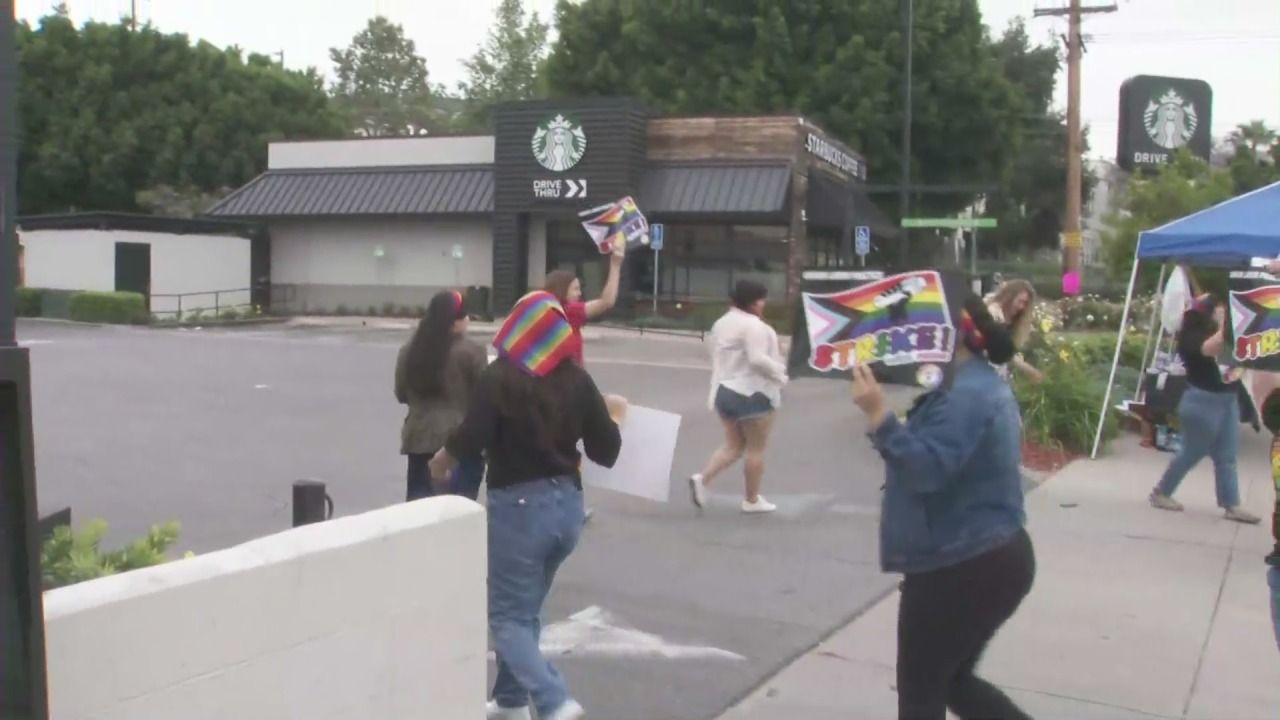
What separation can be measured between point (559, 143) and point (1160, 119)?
2017 cm

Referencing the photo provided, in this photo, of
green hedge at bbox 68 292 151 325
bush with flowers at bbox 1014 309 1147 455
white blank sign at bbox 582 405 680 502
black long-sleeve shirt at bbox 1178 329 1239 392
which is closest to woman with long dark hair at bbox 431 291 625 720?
white blank sign at bbox 582 405 680 502

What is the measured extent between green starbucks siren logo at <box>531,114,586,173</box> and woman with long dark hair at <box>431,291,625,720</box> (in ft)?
97.2

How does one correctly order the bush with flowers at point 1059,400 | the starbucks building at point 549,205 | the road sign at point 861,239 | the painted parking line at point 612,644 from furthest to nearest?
the road sign at point 861,239 → the starbucks building at point 549,205 → the bush with flowers at point 1059,400 → the painted parking line at point 612,644

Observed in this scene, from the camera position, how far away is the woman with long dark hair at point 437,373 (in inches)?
264

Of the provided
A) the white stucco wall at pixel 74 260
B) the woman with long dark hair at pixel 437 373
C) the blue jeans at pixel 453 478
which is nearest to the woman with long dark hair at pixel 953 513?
the blue jeans at pixel 453 478

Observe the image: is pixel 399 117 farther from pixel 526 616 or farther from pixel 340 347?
pixel 526 616

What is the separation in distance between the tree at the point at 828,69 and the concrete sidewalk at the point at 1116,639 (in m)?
31.1

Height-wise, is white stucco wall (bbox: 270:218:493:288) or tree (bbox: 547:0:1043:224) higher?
tree (bbox: 547:0:1043:224)

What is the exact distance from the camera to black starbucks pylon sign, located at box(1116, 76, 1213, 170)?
4175cm

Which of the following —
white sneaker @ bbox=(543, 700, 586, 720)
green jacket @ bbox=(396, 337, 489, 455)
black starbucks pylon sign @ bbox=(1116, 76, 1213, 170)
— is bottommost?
white sneaker @ bbox=(543, 700, 586, 720)

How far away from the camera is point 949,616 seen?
4.11 metres

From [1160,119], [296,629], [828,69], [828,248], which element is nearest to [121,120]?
[828,69]

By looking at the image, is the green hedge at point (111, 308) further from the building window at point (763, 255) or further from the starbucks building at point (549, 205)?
the building window at point (763, 255)

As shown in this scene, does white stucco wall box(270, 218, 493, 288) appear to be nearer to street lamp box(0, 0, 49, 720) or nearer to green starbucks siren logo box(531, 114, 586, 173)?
green starbucks siren logo box(531, 114, 586, 173)
